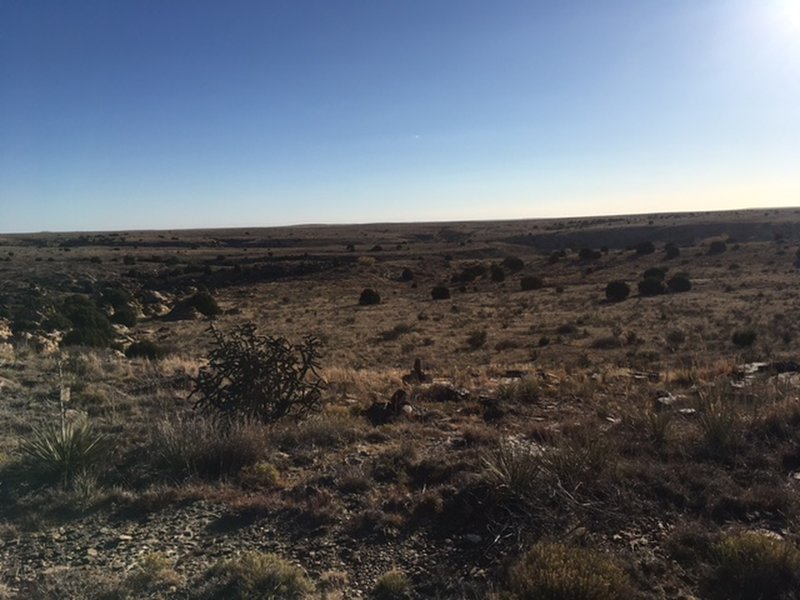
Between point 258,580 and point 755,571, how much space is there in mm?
3527

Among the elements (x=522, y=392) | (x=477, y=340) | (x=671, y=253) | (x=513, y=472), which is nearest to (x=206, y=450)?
(x=513, y=472)

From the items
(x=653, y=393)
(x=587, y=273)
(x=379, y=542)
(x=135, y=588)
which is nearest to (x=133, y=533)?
(x=135, y=588)

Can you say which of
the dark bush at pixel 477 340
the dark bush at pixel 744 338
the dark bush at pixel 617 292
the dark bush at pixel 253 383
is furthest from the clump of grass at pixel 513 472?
the dark bush at pixel 617 292

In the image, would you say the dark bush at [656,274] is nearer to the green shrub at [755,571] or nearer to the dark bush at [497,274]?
the dark bush at [497,274]

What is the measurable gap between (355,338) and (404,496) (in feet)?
72.2

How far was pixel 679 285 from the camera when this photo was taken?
1474 inches

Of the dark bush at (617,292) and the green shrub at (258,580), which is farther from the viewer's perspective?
the dark bush at (617,292)

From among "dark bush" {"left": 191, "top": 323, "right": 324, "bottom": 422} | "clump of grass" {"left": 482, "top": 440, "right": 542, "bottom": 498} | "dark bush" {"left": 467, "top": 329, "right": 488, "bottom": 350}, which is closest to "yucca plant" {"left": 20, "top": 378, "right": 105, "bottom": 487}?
"dark bush" {"left": 191, "top": 323, "right": 324, "bottom": 422}

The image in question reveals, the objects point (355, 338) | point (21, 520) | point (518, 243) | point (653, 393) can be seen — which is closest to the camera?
point (21, 520)

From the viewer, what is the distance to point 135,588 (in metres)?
4.21

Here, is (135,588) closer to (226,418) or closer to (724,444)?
(226,418)

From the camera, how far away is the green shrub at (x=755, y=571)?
4.02 metres

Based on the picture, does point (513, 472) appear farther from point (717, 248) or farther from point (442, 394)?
point (717, 248)

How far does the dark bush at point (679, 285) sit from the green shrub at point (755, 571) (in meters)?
36.1
